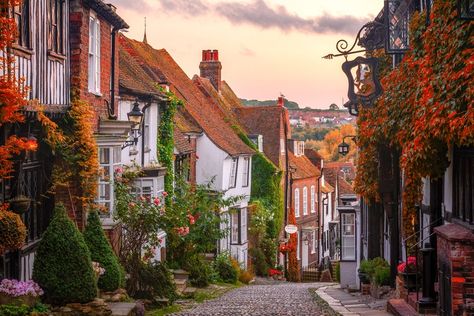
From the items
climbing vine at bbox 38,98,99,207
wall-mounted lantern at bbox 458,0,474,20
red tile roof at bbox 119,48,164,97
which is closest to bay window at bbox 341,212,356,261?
red tile roof at bbox 119,48,164,97

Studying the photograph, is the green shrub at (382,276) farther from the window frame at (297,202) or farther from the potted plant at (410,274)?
the window frame at (297,202)

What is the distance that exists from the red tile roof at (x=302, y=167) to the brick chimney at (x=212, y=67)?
350 inches

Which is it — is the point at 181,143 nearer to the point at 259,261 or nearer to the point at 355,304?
the point at 259,261

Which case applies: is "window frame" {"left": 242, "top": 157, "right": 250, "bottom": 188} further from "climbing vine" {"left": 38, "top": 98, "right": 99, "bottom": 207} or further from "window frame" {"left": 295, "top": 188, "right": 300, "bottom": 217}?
"climbing vine" {"left": 38, "top": 98, "right": 99, "bottom": 207}

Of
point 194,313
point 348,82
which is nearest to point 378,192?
point 348,82

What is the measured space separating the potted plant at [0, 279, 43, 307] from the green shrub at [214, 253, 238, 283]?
20.4m

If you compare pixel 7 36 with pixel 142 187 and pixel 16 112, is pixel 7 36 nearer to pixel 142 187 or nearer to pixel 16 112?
pixel 16 112

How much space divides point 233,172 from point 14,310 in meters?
28.7

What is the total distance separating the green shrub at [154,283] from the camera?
1992 centimetres

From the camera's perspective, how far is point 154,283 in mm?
20109

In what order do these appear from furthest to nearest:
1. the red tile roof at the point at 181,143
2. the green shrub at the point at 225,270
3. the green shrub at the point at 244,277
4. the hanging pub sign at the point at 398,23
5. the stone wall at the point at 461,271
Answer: the green shrub at the point at 244,277 → the green shrub at the point at 225,270 → the red tile roof at the point at 181,143 → the hanging pub sign at the point at 398,23 → the stone wall at the point at 461,271

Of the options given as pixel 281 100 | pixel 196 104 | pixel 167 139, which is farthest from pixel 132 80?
pixel 281 100

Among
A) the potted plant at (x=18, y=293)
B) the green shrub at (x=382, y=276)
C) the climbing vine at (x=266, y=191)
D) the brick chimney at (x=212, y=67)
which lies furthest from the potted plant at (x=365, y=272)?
the brick chimney at (x=212, y=67)

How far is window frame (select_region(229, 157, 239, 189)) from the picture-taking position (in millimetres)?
40812
